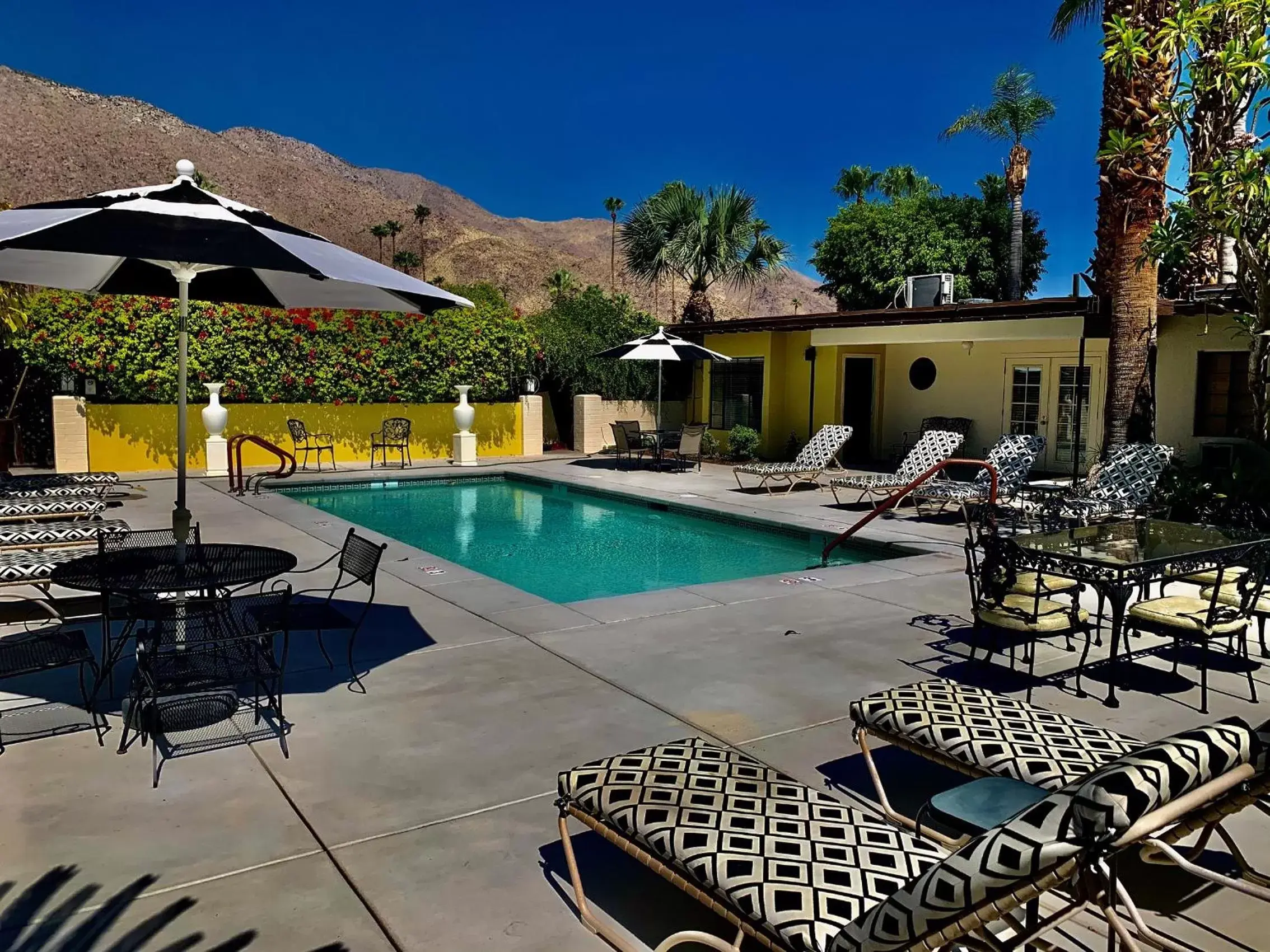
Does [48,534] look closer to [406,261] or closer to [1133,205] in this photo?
[1133,205]

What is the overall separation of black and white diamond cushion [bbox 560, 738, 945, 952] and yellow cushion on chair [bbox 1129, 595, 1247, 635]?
2992mm

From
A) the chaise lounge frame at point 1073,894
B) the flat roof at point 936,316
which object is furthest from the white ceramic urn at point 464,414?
the chaise lounge frame at point 1073,894

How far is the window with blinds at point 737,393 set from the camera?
63.3 feet

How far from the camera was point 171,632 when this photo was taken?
5.12m

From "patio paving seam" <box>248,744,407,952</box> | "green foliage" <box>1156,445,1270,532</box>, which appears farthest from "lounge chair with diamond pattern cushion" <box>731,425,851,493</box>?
"patio paving seam" <box>248,744,407,952</box>

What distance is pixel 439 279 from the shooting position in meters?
70.8

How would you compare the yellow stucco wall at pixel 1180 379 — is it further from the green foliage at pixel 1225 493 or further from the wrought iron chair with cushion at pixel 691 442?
the wrought iron chair with cushion at pixel 691 442

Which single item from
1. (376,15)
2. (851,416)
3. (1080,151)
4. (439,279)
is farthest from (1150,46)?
(376,15)

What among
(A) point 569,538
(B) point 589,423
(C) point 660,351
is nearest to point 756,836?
(A) point 569,538

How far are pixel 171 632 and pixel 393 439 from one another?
13.7 metres

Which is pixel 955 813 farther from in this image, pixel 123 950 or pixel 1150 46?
pixel 1150 46

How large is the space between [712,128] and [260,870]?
8274cm

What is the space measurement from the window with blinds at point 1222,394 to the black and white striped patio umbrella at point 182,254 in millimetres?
12159

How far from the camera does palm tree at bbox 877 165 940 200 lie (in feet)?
129
